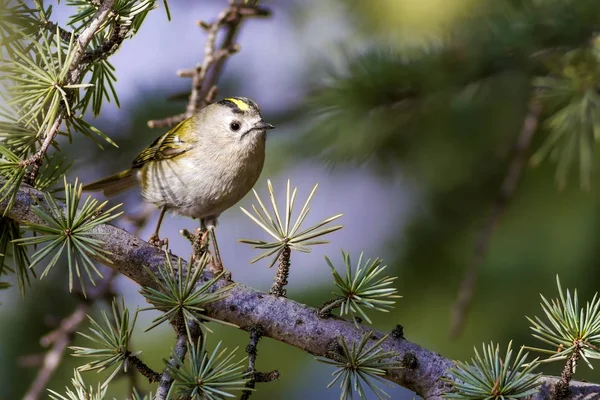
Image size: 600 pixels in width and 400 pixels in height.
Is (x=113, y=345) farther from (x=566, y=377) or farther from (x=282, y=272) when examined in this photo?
(x=566, y=377)

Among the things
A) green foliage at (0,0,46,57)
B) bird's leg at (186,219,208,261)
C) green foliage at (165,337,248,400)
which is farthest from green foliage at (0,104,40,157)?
green foliage at (165,337,248,400)

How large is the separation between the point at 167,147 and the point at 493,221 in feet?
4.38

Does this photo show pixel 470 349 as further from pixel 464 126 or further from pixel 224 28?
pixel 224 28

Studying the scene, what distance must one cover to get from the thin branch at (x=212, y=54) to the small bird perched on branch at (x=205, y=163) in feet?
A: 0.39

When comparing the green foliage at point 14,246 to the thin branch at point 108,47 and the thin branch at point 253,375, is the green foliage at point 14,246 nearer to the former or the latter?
the thin branch at point 108,47

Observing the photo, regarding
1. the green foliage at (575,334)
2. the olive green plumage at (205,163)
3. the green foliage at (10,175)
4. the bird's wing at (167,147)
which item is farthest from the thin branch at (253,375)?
the bird's wing at (167,147)

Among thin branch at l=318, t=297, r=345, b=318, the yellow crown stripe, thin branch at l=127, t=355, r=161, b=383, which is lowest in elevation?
thin branch at l=127, t=355, r=161, b=383

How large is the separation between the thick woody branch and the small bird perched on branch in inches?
35.1

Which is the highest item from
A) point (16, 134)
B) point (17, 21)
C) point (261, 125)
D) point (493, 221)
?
point (261, 125)

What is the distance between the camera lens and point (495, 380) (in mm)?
1217

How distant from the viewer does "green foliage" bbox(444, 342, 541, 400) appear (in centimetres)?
121

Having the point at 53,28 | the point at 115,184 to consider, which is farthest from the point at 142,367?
the point at 115,184

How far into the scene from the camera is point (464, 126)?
2.41 meters

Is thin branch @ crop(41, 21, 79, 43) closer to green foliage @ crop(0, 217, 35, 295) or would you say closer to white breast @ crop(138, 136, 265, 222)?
green foliage @ crop(0, 217, 35, 295)
